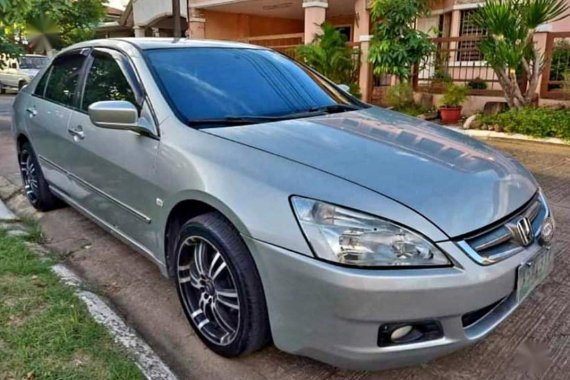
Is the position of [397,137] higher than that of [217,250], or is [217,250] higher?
[397,137]

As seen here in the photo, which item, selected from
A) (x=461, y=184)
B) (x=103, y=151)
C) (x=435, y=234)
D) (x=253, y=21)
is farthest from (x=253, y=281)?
(x=253, y=21)

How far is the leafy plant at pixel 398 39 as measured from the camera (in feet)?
30.7

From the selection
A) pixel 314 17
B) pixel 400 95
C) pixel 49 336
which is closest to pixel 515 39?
pixel 400 95

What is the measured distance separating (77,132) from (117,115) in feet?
3.18

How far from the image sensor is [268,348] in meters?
2.41

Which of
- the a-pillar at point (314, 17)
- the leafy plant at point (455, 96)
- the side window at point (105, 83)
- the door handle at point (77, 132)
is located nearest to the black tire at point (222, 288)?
the side window at point (105, 83)

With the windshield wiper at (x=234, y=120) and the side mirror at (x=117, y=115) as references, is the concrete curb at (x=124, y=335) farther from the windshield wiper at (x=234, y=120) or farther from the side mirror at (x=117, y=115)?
the windshield wiper at (x=234, y=120)

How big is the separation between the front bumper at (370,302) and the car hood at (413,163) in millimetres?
197

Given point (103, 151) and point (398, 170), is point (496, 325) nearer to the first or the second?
point (398, 170)

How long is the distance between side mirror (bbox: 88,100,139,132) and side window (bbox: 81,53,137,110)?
201mm

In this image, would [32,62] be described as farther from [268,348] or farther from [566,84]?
[268,348]

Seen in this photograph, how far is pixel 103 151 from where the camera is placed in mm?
3029

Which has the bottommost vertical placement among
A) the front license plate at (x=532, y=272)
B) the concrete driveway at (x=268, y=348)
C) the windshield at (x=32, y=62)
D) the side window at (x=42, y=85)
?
the concrete driveway at (x=268, y=348)

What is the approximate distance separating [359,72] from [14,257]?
389 inches
